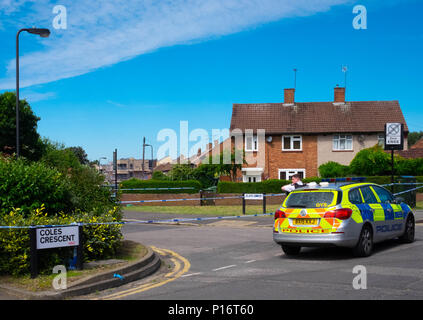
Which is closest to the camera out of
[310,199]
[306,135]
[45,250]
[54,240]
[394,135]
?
[54,240]

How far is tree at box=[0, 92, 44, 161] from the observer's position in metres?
33.5

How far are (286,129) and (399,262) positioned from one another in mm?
32612

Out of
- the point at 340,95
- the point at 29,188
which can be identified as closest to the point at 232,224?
the point at 29,188

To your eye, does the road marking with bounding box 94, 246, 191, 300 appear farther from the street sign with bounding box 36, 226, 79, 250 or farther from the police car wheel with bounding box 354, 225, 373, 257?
the police car wheel with bounding box 354, 225, 373, 257

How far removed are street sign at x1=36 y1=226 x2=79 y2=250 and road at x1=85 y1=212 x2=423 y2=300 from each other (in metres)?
1.25

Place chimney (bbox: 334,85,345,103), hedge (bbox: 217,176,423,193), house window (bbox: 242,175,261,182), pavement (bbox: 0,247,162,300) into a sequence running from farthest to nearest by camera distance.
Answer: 1. chimney (bbox: 334,85,345,103)
2. house window (bbox: 242,175,261,182)
3. hedge (bbox: 217,176,423,193)
4. pavement (bbox: 0,247,162,300)

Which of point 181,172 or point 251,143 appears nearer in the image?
point 251,143

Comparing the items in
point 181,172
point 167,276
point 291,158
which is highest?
point 291,158

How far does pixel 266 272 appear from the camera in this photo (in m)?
9.28

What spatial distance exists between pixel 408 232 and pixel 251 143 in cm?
3035

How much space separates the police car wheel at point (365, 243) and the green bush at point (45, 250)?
4.98 m

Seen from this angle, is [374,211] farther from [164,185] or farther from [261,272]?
[164,185]

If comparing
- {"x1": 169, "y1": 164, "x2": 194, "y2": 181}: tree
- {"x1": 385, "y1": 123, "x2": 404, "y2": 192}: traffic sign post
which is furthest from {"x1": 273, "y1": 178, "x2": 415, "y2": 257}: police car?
{"x1": 169, "y1": 164, "x2": 194, "y2": 181}: tree
